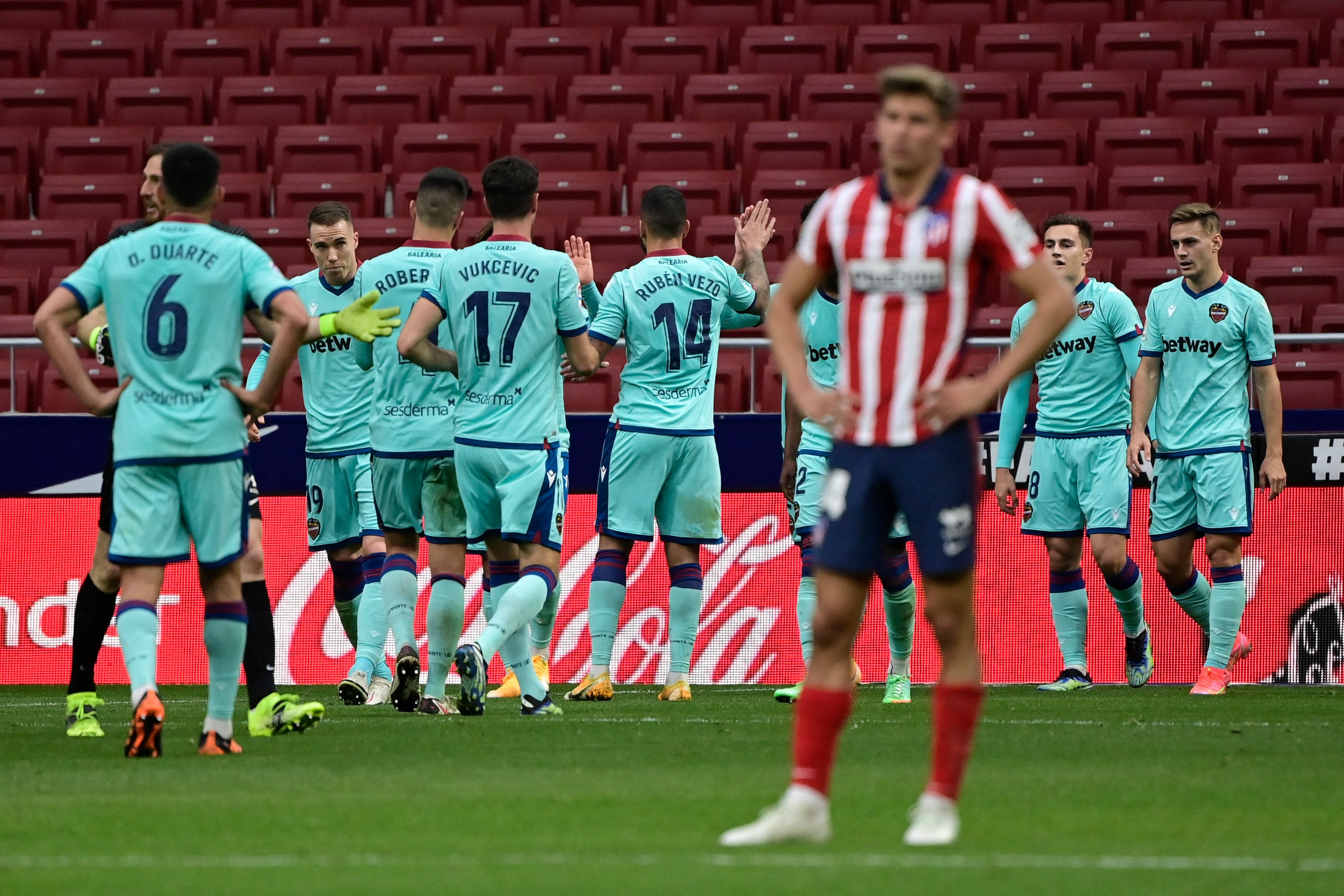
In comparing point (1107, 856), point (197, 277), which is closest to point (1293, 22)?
point (197, 277)

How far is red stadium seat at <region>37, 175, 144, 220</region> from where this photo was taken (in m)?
15.7

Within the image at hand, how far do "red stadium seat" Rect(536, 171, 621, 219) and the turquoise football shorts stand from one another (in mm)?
9344

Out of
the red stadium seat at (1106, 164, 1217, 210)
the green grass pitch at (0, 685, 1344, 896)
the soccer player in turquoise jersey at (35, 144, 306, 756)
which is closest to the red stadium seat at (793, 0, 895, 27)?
the red stadium seat at (1106, 164, 1217, 210)

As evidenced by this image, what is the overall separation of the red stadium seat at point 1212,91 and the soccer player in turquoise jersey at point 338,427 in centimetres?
921

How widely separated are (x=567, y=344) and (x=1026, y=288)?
3807 millimetres

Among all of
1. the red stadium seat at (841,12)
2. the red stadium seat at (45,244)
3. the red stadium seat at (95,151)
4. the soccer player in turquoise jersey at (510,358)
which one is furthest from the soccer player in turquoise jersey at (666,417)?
the red stadium seat at (841,12)

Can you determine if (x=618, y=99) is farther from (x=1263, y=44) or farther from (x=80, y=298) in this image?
(x=80, y=298)

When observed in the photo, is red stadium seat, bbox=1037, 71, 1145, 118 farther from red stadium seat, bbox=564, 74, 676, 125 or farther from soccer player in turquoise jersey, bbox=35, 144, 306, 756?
soccer player in turquoise jersey, bbox=35, 144, 306, 756

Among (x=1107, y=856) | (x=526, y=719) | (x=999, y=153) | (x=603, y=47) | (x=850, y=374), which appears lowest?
(x=526, y=719)

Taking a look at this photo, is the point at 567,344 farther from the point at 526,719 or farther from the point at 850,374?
the point at 850,374

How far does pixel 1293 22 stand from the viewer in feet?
54.9

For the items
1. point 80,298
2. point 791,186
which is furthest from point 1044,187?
point 80,298

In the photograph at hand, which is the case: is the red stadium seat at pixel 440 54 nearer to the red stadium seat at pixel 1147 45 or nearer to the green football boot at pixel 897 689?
the red stadium seat at pixel 1147 45

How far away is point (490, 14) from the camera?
1820 cm
